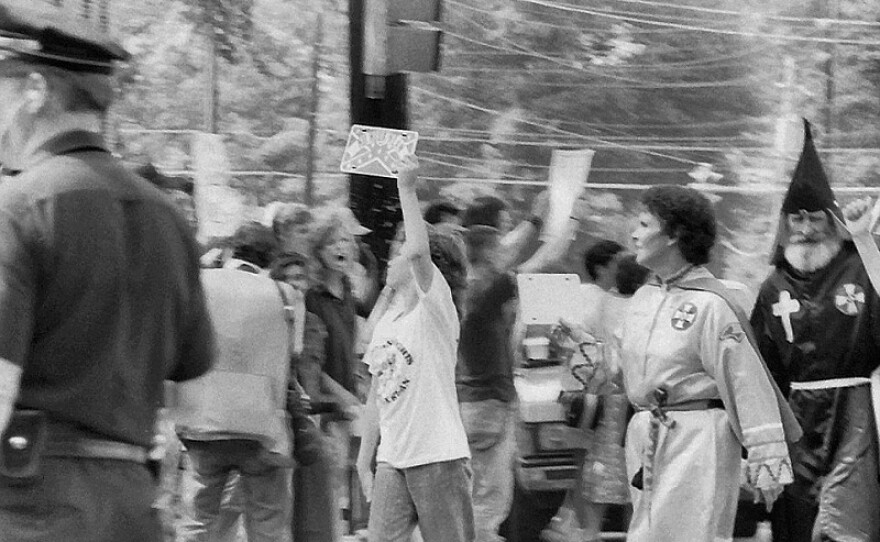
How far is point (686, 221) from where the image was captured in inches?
264

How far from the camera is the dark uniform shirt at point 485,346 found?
343 inches

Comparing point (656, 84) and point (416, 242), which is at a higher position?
point (656, 84)

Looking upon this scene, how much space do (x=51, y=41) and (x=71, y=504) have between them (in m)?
1.02

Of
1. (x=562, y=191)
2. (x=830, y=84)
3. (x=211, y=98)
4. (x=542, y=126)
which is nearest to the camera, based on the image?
(x=562, y=191)

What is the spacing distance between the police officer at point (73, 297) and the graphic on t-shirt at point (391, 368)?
112 inches

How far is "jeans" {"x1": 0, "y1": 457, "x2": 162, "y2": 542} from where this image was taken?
3637 mm

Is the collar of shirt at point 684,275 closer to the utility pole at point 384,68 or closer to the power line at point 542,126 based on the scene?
the utility pole at point 384,68

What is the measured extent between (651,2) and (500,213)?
57.8 feet

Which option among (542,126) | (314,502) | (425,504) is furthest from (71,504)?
(542,126)

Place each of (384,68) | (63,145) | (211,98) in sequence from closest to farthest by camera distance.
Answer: (63,145) < (384,68) < (211,98)

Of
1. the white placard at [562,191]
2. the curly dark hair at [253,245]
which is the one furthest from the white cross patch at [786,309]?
the curly dark hair at [253,245]

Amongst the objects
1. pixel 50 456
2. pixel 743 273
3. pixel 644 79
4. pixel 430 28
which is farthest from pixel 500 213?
pixel 644 79

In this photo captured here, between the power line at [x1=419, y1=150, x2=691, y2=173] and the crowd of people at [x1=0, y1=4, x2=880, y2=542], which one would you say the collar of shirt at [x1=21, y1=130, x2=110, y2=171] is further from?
the power line at [x1=419, y1=150, x2=691, y2=173]

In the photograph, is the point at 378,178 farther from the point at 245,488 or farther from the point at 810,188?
the point at 245,488
